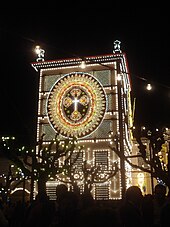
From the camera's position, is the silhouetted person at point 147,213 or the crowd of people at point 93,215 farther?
the silhouetted person at point 147,213

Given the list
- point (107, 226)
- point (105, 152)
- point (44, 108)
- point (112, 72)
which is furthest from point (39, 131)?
point (107, 226)

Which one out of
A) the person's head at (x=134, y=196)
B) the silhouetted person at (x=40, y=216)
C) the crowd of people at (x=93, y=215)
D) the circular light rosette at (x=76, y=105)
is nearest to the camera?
the crowd of people at (x=93, y=215)

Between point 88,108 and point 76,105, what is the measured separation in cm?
113

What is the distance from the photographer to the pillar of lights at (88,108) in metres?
28.3

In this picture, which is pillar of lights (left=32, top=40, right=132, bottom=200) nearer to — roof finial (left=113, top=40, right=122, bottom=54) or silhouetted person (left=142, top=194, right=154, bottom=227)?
roof finial (left=113, top=40, right=122, bottom=54)

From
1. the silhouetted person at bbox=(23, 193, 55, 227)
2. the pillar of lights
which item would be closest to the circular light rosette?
the pillar of lights

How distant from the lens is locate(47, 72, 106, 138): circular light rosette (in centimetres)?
2898

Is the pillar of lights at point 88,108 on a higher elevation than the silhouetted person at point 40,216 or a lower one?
higher

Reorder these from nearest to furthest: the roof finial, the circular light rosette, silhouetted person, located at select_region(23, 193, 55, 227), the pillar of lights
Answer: silhouetted person, located at select_region(23, 193, 55, 227) → the pillar of lights → the circular light rosette → the roof finial

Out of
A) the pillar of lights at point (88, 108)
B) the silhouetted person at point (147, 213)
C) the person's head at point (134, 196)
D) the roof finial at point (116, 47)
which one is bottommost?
the silhouetted person at point (147, 213)

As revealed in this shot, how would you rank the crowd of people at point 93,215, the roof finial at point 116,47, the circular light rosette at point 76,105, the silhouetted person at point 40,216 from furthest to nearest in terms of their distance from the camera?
the roof finial at point 116,47
the circular light rosette at point 76,105
the silhouetted person at point 40,216
the crowd of people at point 93,215

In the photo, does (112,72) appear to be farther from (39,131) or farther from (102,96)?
(39,131)

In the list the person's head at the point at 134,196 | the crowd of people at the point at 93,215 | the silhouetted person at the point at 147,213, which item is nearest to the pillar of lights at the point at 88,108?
the person's head at the point at 134,196

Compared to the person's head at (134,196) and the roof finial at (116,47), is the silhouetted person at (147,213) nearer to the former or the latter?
the person's head at (134,196)
